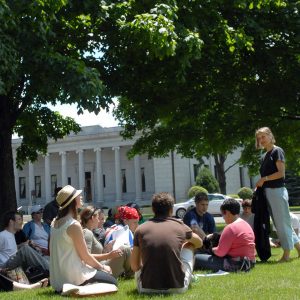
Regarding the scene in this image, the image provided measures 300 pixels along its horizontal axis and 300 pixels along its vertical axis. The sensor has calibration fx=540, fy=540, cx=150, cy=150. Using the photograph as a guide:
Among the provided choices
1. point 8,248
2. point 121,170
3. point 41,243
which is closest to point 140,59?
point 41,243

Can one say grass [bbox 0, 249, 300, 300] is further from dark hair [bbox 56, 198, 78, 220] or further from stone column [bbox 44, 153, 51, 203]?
Result: stone column [bbox 44, 153, 51, 203]

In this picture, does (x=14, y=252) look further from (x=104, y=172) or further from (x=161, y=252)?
(x=104, y=172)

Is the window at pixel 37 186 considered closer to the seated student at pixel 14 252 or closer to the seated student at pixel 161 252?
the seated student at pixel 14 252

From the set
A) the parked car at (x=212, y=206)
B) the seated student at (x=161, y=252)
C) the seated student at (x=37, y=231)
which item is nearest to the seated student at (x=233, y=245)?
the seated student at (x=161, y=252)

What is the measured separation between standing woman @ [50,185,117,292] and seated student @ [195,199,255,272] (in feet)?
6.62

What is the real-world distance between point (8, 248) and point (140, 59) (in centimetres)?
638

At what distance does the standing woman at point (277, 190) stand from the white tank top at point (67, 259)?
3527mm

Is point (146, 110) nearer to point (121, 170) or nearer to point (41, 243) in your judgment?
point (41, 243)

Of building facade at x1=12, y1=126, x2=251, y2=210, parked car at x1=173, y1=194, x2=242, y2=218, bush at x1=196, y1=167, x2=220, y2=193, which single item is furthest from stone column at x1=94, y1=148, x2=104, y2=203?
parked car at x1=173, y1=194, x2=242, y2=218

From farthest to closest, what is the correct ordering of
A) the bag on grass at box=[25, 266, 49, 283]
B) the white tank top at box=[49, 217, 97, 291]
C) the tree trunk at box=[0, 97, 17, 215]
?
the tree trunk at box=[0, 97, 17, 215] < the bag on grass at box=[25, 266, 49, 283] < the white tank top at box=[49, 217, 97, 291]

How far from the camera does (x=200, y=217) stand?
9.71 m

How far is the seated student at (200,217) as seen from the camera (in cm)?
936

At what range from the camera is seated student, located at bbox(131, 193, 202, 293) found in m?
6.01

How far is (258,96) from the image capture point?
52.1ft
